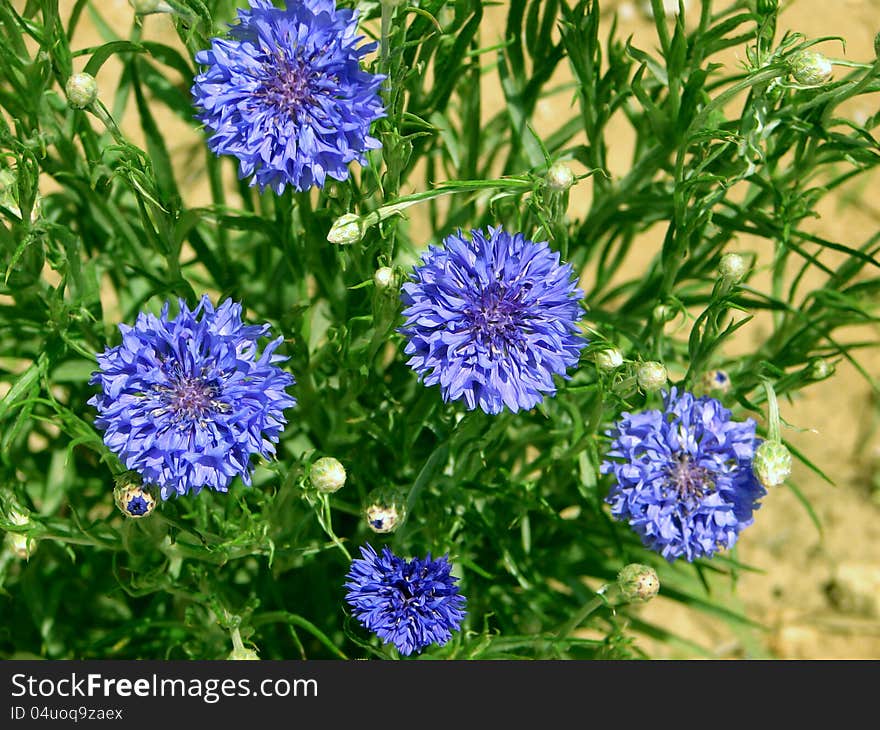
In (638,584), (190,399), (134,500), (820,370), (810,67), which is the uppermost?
(810,67)

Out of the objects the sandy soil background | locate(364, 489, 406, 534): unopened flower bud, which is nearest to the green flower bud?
locate(364, 489, 406, 534): unopened flower bud

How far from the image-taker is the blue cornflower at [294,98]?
132 cm

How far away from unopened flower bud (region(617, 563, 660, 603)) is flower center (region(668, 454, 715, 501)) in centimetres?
12

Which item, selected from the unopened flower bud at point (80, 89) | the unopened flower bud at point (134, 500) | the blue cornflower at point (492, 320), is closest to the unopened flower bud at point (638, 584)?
the blue cornflower at point (492, 320)

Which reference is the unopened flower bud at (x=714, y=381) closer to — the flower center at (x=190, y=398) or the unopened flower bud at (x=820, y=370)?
the unopened flower bud at (x=820, y=370)

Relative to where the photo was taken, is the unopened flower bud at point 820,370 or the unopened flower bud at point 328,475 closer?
the unopened flower bud at point 328,475

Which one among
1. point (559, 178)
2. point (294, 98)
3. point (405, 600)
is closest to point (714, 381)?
point (559, 178)

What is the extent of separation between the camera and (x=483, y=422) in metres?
1.60

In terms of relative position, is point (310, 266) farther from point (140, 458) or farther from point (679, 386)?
point (679, 386)

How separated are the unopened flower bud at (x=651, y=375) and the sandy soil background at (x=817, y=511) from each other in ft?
4.60

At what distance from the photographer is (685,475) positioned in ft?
4.93

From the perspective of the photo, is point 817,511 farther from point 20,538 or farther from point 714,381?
point 20,538

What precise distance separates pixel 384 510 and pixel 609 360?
0.40 m

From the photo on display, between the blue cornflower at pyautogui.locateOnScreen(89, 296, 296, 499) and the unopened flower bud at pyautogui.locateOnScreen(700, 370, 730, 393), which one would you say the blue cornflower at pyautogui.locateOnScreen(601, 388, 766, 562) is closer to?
the unopened flower bud at pyautogui.locateOnScreen(700, 370, 730, 393)
